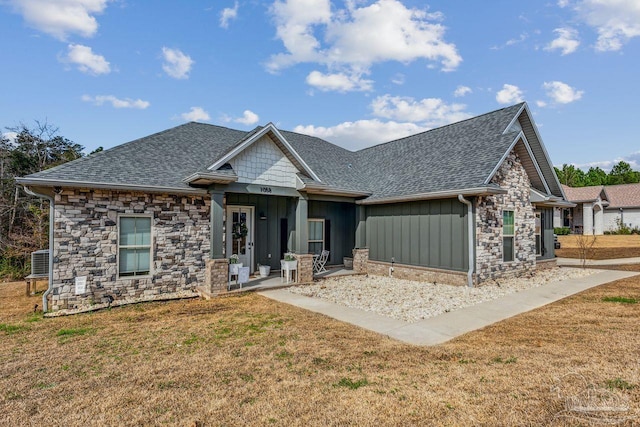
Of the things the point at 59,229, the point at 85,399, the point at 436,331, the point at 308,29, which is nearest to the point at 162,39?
the point at 308,29

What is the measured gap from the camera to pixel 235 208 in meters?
11.6

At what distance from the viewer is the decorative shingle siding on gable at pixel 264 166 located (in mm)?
9875

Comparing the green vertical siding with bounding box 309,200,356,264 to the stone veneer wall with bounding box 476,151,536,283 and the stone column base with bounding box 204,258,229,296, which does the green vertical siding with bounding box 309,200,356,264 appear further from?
the stone veneer wall with bounding box 476,151,536,283

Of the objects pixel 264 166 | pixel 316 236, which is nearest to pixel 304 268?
pixel 316 236

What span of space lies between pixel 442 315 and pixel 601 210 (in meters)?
33.1

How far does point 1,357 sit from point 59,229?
3.67m

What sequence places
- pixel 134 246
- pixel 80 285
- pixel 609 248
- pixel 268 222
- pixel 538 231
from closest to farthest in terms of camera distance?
pixel 80 285 → pixel 134 246 → pixel 268 222 → pixel 538 231 → pixel 609 248

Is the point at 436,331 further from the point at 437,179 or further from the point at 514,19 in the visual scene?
the point at 514,19

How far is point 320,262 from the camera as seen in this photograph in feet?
43.7

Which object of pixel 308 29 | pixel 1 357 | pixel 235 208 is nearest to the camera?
pixel 1 357

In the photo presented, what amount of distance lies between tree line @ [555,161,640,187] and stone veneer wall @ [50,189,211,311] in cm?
7059

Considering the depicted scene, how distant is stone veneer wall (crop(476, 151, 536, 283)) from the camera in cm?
1069

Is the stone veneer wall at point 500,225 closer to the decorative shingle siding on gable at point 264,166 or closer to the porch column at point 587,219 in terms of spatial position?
the decorative shingle siding on gable at point 264,166

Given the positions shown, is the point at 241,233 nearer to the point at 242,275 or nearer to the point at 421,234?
the point at 242,275
